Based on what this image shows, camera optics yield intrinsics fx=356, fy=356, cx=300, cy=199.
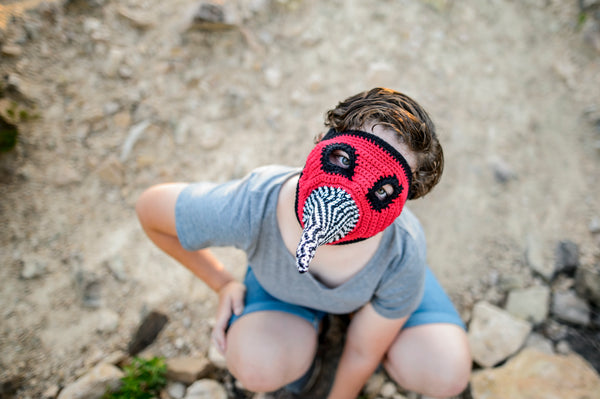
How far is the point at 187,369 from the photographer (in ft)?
5.85

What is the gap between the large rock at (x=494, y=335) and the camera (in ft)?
6.37

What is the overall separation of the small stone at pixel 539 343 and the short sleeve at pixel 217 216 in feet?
5.64

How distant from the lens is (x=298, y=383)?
1.78m

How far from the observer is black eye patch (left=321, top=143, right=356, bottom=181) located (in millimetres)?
996

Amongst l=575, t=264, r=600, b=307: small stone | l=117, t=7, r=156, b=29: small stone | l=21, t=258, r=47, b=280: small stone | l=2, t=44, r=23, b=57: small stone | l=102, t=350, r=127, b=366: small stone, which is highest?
l=117, t=7, r=156, b=29: small stone

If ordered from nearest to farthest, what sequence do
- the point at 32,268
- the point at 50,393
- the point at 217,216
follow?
the point at 217,216
the point at 50,393
the point at 32,268

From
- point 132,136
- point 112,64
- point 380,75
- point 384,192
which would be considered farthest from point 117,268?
point 380,75

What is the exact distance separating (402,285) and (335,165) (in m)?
0.64

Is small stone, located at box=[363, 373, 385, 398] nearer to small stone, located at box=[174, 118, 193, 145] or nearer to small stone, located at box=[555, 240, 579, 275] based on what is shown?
small stone, located at box=[555, 240, 579, 275]

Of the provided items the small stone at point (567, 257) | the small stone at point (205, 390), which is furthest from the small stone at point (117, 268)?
the small stone at point (567, 257)

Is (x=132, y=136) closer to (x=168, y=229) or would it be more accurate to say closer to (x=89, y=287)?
(x=89, y=287)

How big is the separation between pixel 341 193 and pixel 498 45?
252cm

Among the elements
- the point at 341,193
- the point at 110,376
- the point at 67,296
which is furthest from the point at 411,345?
the point at 67,296

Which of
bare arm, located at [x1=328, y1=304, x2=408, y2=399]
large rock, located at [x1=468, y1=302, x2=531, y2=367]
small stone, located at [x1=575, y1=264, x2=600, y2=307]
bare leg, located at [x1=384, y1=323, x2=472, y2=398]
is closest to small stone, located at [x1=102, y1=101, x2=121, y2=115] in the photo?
bare arm, located at [x1=328, y1=304, x2=408, y2=399]
